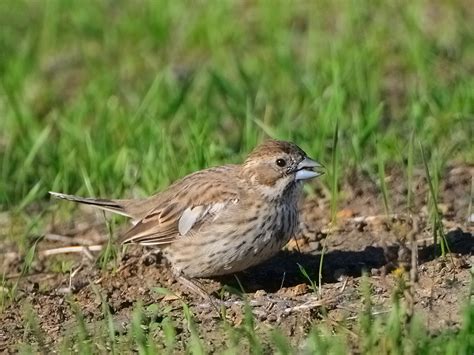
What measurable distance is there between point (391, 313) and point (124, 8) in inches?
266

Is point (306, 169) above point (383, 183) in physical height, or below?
above

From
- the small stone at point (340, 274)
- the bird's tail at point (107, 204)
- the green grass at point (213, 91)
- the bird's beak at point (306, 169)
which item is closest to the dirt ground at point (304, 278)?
the small stone at point (340, 274)

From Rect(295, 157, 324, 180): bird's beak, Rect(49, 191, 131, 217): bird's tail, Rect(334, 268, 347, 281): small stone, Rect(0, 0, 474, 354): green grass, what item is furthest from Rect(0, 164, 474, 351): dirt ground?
Rect(295, 157, 324, 180): bird's beak

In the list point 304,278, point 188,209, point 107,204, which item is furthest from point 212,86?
point 304,278

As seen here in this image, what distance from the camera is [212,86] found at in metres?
9.52

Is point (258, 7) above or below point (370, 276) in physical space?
above

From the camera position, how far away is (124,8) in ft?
38.4

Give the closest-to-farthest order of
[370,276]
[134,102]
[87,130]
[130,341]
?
[130,341]
[370,276]
[87,130]
[134,102]

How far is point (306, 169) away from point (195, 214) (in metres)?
0.65

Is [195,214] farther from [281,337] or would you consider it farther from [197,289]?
[281,337]

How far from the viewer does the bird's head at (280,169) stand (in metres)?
6.96

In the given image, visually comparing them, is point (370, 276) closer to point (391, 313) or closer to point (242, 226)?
point (242, 226)

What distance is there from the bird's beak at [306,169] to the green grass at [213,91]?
0.48m

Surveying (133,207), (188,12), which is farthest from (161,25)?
(133,207)
